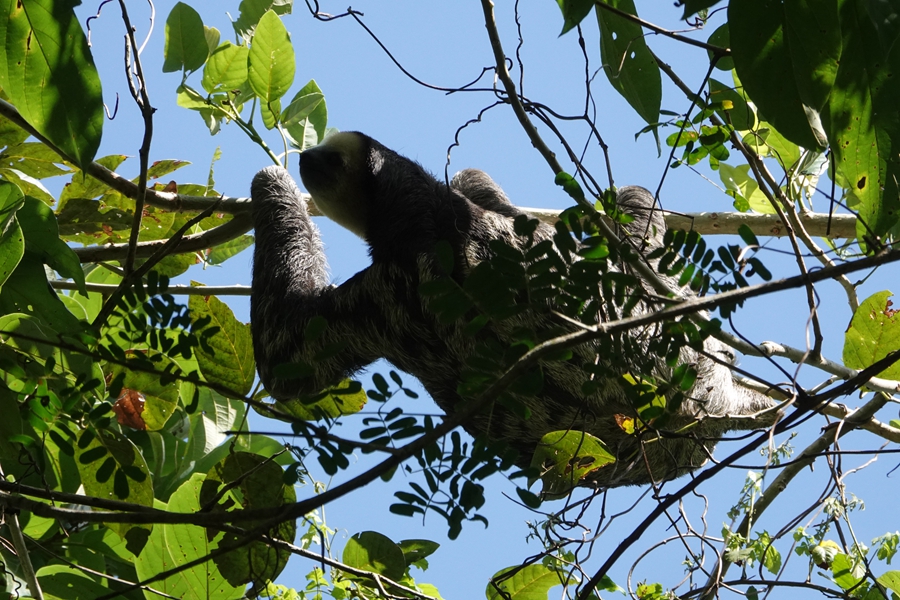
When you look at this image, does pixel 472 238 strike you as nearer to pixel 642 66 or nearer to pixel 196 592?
pixel 642 66

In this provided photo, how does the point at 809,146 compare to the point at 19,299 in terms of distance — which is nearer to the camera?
the point at 809,146

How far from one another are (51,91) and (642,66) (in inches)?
60.9

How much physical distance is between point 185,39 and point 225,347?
1.48 meters

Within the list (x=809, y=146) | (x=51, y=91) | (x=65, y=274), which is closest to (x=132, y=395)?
(x=65, y=274)

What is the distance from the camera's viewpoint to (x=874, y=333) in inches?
110

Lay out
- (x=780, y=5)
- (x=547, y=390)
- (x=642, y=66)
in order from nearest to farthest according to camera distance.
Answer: (x=780, y=5) → (x=642, y=66) → (x=547, y=390)

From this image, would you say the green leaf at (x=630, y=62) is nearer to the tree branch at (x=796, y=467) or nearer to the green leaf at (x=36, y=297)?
the tree branch at (x=796, y=467)

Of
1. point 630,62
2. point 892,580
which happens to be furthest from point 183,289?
point 892,580

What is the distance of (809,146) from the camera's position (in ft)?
5.63

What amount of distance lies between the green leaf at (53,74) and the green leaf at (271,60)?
1.39 metres

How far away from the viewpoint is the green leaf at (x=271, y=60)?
341 cm

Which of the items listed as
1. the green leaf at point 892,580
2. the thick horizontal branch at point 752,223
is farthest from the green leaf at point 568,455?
the thick horizontal branch at point 752,223

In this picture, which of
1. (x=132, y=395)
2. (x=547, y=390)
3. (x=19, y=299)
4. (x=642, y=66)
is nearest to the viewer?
(x=642, y=66)

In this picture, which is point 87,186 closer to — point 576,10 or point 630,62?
point 630,62
